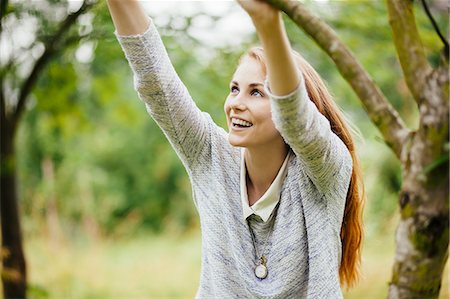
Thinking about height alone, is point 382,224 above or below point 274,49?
below

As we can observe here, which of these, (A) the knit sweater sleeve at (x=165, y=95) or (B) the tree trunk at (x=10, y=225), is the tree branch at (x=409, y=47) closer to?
(A) the knit sweater sleeve at (x=165, y=95)

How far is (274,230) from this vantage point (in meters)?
1.95

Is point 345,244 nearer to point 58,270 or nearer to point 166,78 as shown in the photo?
point 166,78

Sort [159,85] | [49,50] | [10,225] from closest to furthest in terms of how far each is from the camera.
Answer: [159,85], [49,50], [10,225]

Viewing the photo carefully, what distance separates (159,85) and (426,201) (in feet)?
2.71

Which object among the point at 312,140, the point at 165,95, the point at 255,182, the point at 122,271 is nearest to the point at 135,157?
the point at 122,271

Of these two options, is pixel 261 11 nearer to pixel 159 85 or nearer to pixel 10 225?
pixel 159 85

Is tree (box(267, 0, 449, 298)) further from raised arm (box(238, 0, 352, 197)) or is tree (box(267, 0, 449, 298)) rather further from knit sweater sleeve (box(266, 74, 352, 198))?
knit sweater sleeve (box(266, 74, 352, 198))

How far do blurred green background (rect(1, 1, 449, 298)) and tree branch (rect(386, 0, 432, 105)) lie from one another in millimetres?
261

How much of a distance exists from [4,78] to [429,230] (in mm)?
3622

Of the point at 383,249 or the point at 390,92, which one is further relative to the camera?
the point at 390,92

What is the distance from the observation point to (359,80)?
1.27 meters

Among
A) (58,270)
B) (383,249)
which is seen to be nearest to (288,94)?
(58,270)

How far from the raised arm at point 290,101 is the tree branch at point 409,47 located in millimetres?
219
